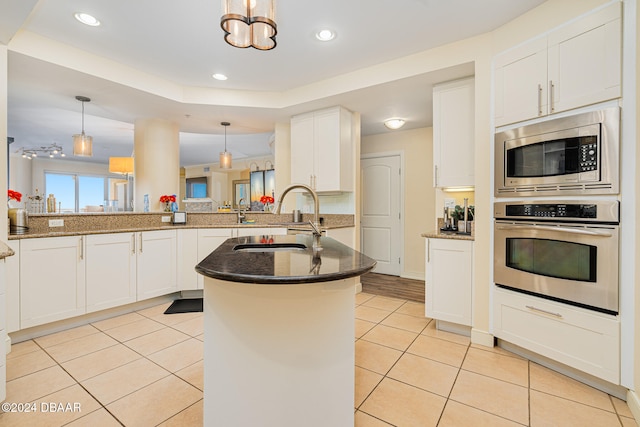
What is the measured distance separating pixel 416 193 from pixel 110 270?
427cm

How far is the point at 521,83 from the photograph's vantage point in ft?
7.49

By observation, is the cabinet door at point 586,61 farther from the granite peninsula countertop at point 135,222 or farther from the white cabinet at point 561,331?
the granite peninsula countertop at point 135,222

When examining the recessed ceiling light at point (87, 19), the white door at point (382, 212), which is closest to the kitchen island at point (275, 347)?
the recessed ceiling light at point (87, 19)

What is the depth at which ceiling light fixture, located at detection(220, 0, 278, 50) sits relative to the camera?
1625mm

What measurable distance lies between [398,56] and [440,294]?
237cm

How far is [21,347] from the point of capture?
2484 mm

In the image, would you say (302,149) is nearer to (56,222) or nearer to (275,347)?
(56,222)

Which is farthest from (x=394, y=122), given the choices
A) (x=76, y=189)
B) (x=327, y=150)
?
(x=76, y=189)

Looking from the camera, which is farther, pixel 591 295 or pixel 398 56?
pixel 398 56

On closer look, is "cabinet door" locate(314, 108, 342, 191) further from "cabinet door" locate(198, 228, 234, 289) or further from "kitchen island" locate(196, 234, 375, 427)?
"kitchen island" locate(196, 234, 375, 427)

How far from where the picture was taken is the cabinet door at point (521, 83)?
216 cm

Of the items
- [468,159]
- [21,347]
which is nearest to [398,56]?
[468,159]

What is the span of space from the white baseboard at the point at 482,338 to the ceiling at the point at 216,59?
2.37 metres

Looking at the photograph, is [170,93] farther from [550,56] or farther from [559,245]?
[559,245]
